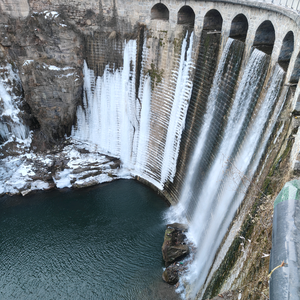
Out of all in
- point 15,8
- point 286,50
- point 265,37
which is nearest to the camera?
point 286,50

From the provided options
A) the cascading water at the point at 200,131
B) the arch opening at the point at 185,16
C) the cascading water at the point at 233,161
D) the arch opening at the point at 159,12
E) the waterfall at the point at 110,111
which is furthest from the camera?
the waterfall at the point at 110,111

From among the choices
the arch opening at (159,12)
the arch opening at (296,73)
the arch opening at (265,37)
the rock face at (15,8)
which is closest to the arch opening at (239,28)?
the arch opening at (265,37)

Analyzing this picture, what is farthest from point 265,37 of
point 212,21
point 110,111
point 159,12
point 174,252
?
point 110,111

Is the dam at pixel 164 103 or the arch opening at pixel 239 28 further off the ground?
the arch opening at pixel 239 28

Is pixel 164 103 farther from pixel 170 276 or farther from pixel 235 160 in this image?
pixel 170 276

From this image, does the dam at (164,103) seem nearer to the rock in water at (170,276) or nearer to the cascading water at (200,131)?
the cascading water at (200,131)

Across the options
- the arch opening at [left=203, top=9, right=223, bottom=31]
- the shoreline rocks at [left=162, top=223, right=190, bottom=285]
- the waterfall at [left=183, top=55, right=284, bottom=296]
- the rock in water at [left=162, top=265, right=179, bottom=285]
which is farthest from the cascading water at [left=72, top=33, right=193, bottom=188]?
the rock in water at [left=162, top=265, right=179, bottom=285]

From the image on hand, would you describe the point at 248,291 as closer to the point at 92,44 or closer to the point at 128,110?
the point at 128,110
